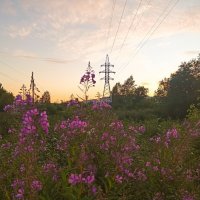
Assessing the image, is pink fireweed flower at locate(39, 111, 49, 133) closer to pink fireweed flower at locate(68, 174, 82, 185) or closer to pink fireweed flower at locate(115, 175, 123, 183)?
pink fireweed flower at locate(68, 174, 82, 185)

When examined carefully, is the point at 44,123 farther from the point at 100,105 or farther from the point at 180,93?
the point at 180,93

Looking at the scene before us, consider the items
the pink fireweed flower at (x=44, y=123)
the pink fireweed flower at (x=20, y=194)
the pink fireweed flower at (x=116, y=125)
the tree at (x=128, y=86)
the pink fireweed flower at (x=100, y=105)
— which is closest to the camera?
the pink fireweed flower at (x=20, y=194)

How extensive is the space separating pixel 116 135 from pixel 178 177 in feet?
4.43

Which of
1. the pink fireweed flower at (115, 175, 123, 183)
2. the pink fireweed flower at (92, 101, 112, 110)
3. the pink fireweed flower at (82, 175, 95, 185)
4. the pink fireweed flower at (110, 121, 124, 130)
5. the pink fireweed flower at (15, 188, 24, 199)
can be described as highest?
the pink fireweed flower at (92, 101, 112, 110)

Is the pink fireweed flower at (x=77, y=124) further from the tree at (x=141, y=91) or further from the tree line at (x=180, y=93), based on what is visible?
Result: the tree at (x=141, y=91)

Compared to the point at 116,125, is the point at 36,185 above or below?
below

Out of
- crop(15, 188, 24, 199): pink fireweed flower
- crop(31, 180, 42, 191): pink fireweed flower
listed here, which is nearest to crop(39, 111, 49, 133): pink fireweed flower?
crop(31, 180, 42, 191): pink fireweed flower

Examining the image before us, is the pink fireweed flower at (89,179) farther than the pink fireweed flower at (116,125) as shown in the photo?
No

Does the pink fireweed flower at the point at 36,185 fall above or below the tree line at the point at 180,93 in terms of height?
below

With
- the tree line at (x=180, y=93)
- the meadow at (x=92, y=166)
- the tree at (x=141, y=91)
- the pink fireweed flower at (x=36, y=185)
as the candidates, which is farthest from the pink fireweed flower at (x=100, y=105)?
the tree at (x=141, y=91)

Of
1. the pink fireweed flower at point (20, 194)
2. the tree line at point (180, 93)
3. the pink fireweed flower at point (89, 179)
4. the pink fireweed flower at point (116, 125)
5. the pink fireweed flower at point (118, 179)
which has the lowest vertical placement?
the pink fireweed flower at point (20, 194)

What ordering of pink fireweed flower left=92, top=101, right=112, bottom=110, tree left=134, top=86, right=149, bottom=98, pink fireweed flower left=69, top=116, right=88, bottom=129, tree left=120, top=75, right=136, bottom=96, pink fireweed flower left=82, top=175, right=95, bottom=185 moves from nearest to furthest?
pink fireweed flower left=82, top=175, right=95, bottom=185
pink fireweed flower left=69, top=116, right=88, bottom=129
pink fireweed flower left=92, top=101, right=112, bottom=110
tree left=134, top=86, right=149, bottom=98
tree left=120, top=75, right=136, bottom=96

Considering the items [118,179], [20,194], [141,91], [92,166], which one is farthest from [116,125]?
[141,91]

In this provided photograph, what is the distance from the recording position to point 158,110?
55875 millimetres
